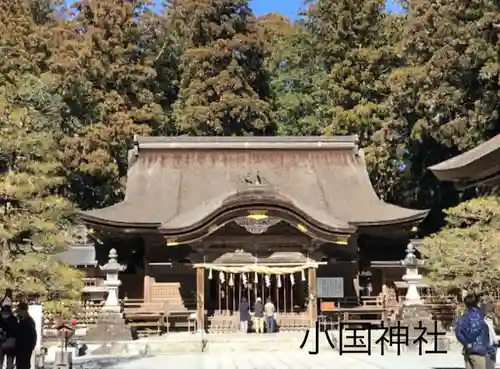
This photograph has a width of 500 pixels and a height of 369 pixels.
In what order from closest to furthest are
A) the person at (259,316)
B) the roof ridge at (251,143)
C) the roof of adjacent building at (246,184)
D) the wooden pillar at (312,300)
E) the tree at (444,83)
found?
the person at (259,316) → the roof of adjacent building at (246,184) → the wooden pillar at (312,300) → the tree at (444,83) → the roof ridge at (251,143)

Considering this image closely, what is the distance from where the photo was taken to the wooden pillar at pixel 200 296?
19.1 metres

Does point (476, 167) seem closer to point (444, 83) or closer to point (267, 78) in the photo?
point (444, 83)

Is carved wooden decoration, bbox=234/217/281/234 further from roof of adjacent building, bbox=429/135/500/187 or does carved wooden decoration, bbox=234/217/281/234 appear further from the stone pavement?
roof of adjacent building, bbox=429/135/500/187

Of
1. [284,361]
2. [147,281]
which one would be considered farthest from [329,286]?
[284,361]

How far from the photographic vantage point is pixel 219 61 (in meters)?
32.7

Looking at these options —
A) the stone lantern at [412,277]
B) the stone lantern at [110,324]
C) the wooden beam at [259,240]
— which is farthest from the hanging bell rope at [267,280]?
the stone lantern at [110,324]

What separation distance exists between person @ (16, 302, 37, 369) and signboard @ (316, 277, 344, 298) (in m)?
11.8

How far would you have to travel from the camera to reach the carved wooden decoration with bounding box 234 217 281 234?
19453 mm

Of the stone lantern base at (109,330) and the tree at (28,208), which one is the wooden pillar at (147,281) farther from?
the tree at (28,208)

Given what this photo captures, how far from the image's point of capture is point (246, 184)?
2011cm

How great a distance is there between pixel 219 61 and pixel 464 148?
13.2 meters

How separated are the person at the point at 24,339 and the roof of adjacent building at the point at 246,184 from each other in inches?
405

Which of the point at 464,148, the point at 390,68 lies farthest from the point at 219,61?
the point at 464,148

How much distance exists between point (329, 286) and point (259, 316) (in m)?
2.20
